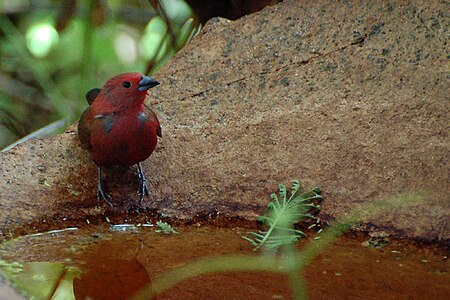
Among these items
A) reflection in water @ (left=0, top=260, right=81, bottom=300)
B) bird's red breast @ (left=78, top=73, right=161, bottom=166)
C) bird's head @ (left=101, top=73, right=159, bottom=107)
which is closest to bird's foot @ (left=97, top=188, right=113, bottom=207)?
bird's red breast @ (left=78, top=73, right=161, bottom=166)

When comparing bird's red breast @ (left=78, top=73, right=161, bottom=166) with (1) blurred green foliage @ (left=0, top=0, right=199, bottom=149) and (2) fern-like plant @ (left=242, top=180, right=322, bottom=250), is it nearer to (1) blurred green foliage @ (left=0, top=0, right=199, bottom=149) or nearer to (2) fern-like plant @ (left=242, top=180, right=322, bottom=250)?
(2) fern-like plant @ (left=242, top=180, right=322, bottom=250)

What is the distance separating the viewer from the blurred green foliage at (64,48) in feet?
15.8

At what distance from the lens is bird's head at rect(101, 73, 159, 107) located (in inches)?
124

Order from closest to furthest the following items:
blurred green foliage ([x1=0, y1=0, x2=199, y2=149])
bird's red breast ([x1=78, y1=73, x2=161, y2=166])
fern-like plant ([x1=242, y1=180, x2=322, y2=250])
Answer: fern-like plant ([x1=242, y1=180, x2=322, y2=250])
bird's red breast ([x1=78, y1=73, x2=161, y2=166])
blurred green foliage ([x1=0, y1=0, x2=199, y2=149])

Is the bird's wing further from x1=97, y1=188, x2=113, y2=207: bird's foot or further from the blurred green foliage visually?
the blurred green foliage

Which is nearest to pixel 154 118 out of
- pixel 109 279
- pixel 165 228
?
pixel 165 228

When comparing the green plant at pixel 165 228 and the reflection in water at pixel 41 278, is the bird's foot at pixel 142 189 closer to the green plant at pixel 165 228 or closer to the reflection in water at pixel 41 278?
the green plant at pixel 165 228

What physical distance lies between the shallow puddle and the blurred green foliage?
1.89m

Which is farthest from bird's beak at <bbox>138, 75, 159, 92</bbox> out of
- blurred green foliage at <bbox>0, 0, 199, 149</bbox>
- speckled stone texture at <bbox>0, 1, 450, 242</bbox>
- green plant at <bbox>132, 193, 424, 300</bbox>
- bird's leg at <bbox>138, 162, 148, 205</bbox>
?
blurred green foliage at <bbox>0, 0, 199, 149</bbox>

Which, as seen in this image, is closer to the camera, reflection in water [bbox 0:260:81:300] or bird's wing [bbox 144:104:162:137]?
reflection in water [bbox 0:260:81:300]

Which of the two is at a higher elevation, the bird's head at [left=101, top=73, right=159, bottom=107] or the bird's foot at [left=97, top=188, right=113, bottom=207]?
the bird's head at [left=101, top=73, right=159, bottom=107]

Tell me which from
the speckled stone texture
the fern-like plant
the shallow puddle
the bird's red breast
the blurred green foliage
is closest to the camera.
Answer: the shallow puddle

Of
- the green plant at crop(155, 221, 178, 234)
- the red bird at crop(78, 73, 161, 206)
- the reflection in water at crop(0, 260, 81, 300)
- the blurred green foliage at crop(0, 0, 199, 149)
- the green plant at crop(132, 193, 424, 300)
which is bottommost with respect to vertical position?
the green plant at crop(132, 193, 424, 300)

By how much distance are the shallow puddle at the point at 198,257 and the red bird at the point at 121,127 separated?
0.28 meters
